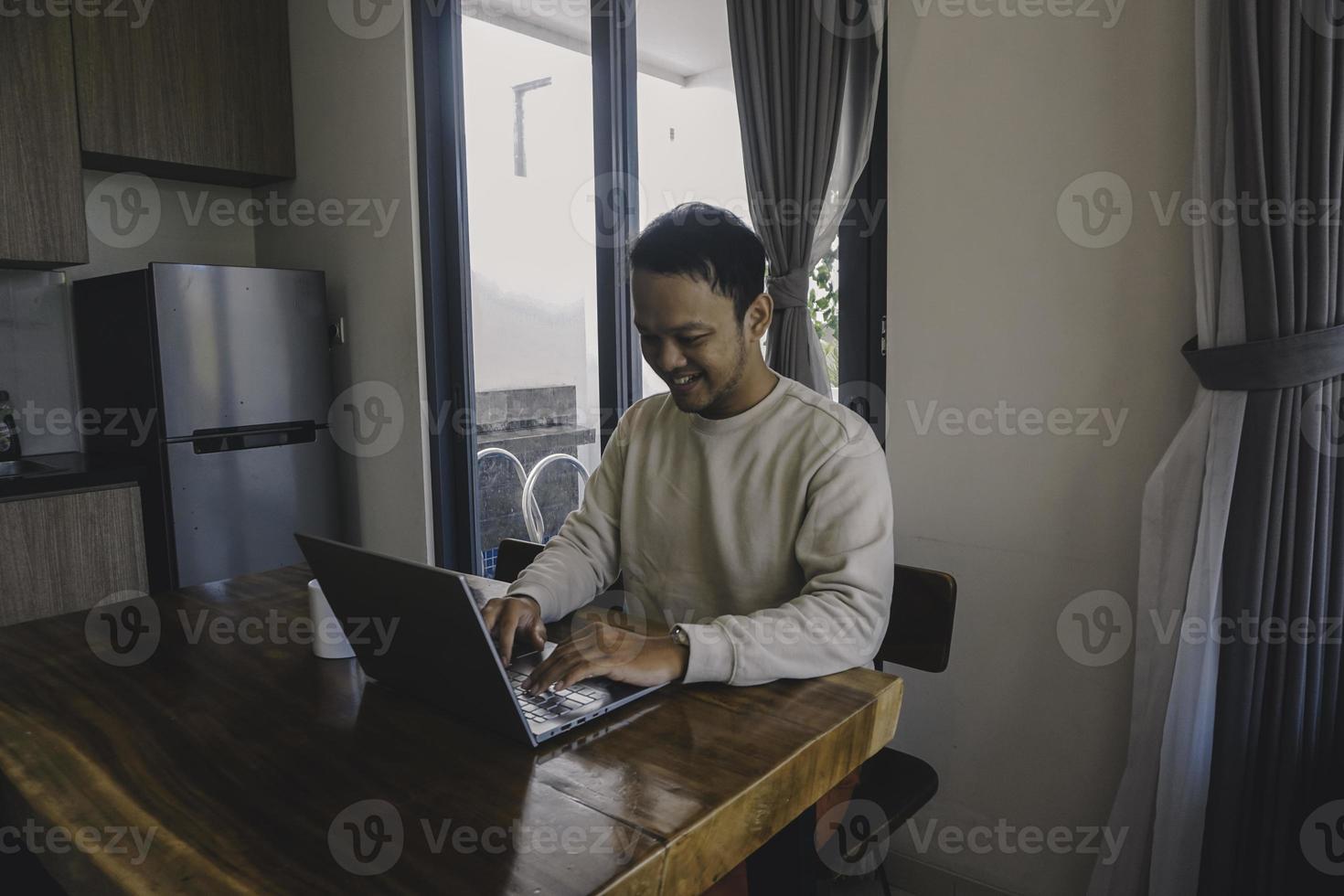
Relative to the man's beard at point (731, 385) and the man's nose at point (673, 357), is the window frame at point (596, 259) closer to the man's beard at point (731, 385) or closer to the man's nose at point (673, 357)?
the man's beard at point (731, 385)

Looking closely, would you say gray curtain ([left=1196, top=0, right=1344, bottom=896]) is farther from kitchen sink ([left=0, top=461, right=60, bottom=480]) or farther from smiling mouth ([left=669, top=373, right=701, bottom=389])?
kitchen sink ([left=0, top=461, right=60, bottom=480])

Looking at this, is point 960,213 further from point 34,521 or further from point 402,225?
point 34,521

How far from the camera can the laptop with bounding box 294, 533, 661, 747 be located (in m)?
0.88

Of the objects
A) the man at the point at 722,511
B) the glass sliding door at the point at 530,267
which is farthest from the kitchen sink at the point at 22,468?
the man at the point at 722,511

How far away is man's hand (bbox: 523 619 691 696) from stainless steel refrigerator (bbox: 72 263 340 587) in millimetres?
2142

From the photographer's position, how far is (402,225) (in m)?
2.88

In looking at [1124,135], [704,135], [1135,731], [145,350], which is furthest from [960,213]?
[145,350]

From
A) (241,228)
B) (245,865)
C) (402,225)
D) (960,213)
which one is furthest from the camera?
(241,228)

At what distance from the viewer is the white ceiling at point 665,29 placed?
86.5 inches

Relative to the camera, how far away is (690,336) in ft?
4.43

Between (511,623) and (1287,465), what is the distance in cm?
120

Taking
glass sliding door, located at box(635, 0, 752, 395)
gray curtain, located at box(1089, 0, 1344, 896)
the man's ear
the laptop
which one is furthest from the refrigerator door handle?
gray curtain, located at box(1089, 0, 1344, 896)

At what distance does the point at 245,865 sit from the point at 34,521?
2293mm

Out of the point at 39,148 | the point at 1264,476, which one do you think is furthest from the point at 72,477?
the point at 1264,476
